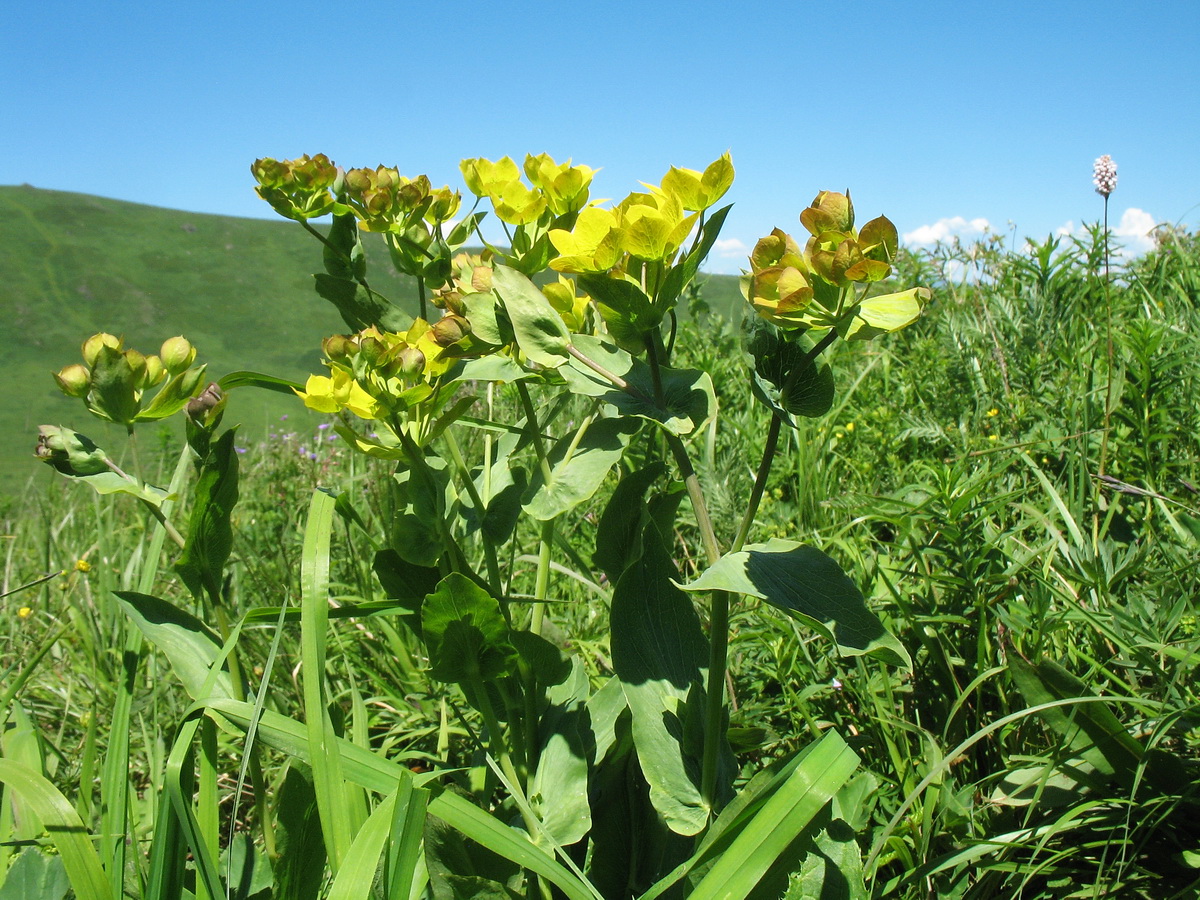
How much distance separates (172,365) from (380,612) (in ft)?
1.64

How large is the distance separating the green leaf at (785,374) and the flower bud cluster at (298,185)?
73 cm

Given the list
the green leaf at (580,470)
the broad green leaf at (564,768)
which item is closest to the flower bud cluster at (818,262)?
the green leaf at (580,470)

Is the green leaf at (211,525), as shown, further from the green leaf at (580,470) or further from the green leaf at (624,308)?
→ the green leaf at (624,308)

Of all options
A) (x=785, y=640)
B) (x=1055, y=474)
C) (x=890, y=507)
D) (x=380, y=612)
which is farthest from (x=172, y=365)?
(x=1055, y=474)

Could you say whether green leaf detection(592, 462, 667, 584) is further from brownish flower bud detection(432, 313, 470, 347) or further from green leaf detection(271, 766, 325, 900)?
green leaf detection(271, 766, 325, 900)

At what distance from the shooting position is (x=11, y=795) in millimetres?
1340

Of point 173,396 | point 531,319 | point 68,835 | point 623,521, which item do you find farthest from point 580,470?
A: point 68,835

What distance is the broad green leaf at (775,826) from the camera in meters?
0.84

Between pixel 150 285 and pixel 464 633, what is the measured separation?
27198mm

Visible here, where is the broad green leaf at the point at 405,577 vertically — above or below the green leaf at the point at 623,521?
below

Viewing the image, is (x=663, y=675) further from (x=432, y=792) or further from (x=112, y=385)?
(x=112, y=385)

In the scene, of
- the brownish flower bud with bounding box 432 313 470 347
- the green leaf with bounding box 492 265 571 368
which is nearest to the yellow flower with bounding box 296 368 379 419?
the brownish flower bud with bounding box 432 313 470 347

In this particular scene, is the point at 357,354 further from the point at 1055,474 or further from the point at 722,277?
the point at 722,277

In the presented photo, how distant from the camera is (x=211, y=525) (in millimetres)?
→ 1199
